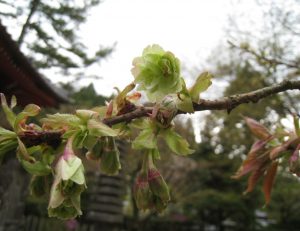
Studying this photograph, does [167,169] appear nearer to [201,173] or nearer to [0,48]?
[201,173]

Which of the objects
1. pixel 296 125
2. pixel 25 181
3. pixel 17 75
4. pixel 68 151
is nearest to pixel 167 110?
pixel 68 151

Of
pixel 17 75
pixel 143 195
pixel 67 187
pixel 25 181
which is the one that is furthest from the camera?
pixel 25 181

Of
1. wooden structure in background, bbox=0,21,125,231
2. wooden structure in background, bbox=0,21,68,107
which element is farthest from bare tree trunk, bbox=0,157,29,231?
wooden structure in background, bbox=0,21,68,107

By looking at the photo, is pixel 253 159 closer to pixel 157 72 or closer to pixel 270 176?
pixel 270 176

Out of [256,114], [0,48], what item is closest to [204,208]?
[256,114]

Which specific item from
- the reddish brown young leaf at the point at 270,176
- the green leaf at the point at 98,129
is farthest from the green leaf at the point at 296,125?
the green leaf at the point at 98,129
